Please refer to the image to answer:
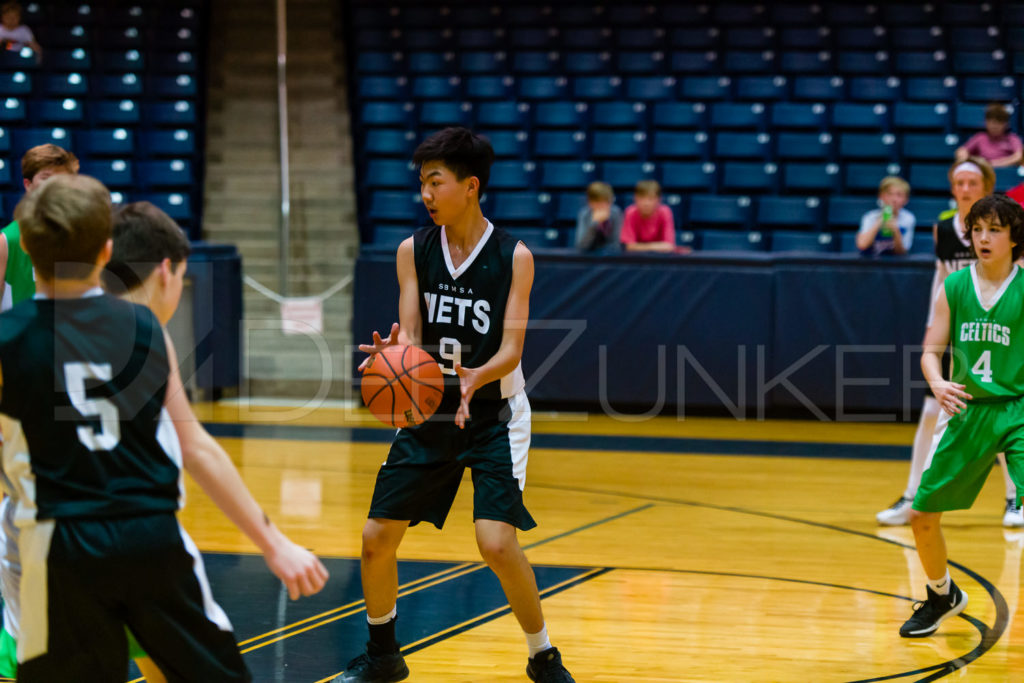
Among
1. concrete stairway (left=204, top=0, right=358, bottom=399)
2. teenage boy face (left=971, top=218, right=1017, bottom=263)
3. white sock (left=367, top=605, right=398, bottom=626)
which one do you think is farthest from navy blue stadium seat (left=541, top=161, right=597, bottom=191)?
white sock (left=367, top=605, right=398, bottom=626)

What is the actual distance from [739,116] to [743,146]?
0.36 m

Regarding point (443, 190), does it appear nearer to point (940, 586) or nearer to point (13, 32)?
point (940, 586)

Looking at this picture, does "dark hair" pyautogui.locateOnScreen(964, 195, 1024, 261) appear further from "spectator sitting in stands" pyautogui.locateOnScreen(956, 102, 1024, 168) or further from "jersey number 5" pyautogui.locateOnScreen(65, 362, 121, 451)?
"spectator sitting in stands" pyautogui.locateOnScreen(956, 102, 1024, 168)

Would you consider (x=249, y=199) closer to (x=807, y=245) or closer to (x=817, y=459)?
(x=807, y=245)

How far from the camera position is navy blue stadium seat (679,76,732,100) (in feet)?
37.9

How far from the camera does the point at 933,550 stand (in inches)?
172

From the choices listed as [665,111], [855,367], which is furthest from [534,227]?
[855,367]

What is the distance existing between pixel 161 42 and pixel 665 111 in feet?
17.0

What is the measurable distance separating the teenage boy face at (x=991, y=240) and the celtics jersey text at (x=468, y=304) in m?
1.65

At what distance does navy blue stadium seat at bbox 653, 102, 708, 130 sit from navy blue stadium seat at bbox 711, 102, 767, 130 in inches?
5.0

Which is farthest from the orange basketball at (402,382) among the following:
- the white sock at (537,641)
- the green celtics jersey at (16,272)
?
the green celtics jersey at (16,272)

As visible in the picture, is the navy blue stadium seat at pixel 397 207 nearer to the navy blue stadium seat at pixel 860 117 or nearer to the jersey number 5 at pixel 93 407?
the navy blue stadium seat at pixel 860 117

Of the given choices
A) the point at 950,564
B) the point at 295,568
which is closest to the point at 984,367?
the point at 950,564

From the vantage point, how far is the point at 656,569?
5.35 metres
